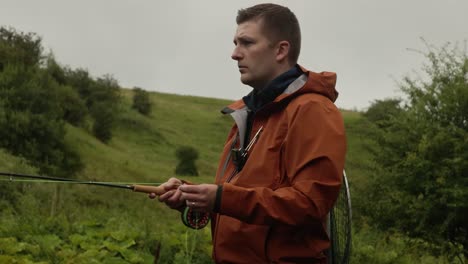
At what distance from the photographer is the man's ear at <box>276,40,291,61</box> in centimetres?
325

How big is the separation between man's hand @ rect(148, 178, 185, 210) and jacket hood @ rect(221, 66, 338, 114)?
0.60m

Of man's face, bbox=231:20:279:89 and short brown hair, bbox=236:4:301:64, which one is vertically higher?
short brown hair, bbox=236:4:301:64

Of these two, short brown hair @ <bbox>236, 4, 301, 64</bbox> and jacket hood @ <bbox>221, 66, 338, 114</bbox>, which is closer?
jacket hood @ <bbox>221, 66, 338, 114</bbox>

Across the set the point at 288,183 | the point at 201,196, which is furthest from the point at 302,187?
the point at 201,196

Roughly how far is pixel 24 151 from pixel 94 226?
35.3m

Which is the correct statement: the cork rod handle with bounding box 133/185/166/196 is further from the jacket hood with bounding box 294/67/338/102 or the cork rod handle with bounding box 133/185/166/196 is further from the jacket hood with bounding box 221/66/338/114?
the jacket hood with bounding box 294/67/338/102

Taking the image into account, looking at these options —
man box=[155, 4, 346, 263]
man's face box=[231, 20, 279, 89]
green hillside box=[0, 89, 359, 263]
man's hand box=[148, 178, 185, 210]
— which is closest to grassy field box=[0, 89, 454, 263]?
green hillside box=[0, 89, 359, 263]

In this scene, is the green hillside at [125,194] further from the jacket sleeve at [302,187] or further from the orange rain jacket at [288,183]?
the jacket sleeve at [302,187]

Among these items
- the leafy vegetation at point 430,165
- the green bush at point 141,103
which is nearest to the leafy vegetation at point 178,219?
the leafy vegetation at point 430,165

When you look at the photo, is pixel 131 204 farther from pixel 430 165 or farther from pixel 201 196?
pixel 201 196

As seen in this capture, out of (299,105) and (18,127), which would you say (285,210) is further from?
(18,127)

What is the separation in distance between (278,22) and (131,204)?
34.0 metres

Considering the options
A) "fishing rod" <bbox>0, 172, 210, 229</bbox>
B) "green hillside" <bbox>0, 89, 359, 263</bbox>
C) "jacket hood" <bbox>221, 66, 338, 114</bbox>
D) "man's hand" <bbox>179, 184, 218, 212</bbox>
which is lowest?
"green hillside" <bbox>0, 89, 359, 263</bbox>

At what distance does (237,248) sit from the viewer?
10.1ft
